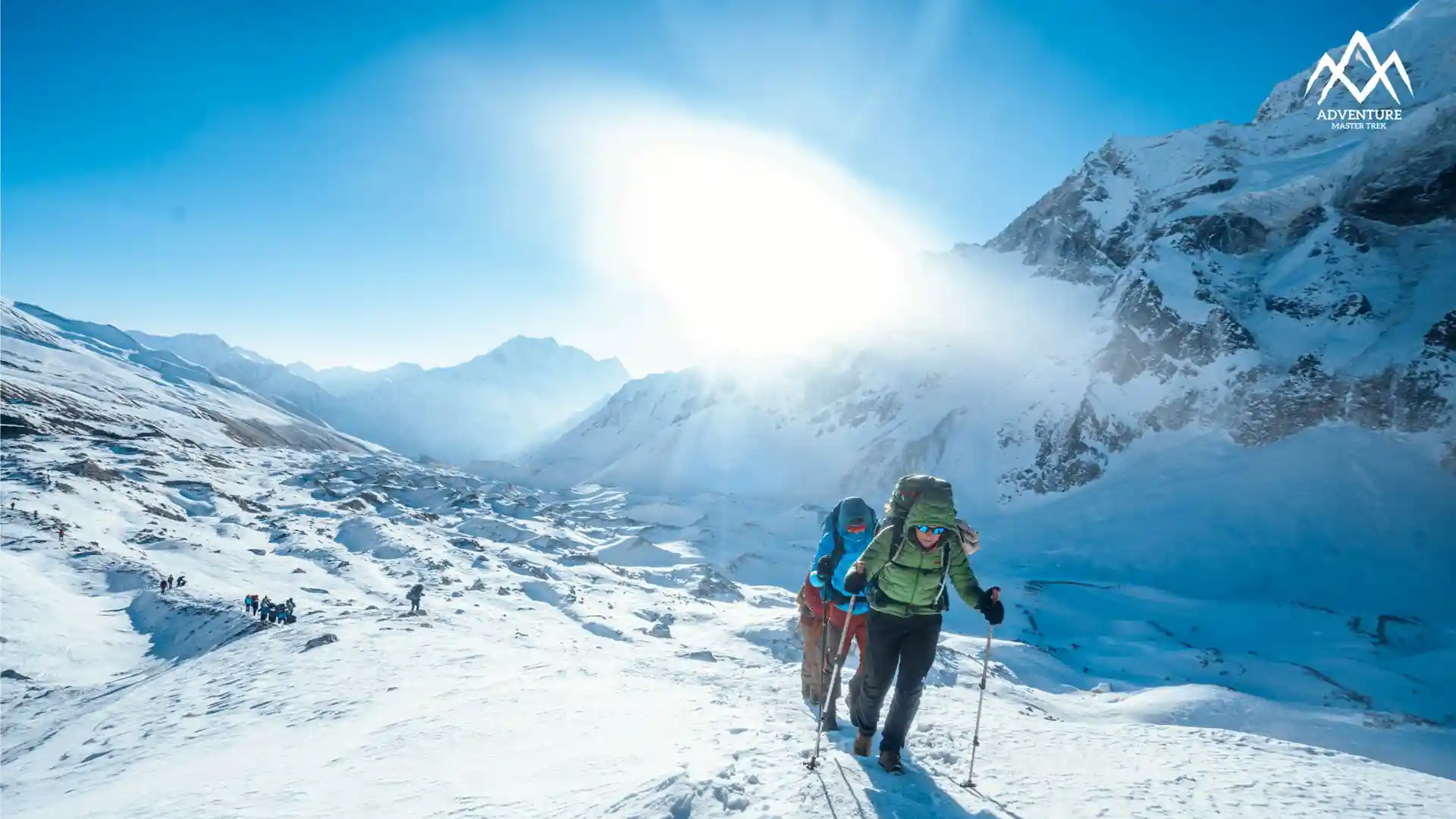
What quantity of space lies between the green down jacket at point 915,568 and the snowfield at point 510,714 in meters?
1.62

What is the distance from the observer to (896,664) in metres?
6.39

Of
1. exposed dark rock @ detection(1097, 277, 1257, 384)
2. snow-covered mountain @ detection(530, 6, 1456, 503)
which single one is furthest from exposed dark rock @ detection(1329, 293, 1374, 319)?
exposed dark rock @ detection(1097, 277, 1257, 384)

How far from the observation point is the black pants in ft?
20.1

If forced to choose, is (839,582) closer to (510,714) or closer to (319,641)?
(510,714)

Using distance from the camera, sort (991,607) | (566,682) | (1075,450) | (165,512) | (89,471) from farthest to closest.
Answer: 1. (1075,450)
2. (89,471)
3. (165,512)
4. (566,682)
5. (991,607)

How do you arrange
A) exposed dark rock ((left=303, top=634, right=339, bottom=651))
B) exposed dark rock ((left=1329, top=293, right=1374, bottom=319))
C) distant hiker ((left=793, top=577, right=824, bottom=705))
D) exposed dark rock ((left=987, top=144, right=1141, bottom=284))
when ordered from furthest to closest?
1. exposed dark rock ((left=987, top=144, right=1141, bottom=284))
2. exposed dark rock ((left=1329, top=293, right=1374, bottom=319))
3. exposed dark rock ((left=303, top=634, right=339, bottom=651))
4. distant hiker ((left=793, top=577, right=824, bottom=705))

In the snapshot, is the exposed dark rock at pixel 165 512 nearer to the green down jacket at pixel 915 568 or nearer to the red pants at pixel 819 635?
the red pants at pixel 819 635

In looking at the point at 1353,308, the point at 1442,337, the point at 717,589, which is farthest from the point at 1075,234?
the point at 717,589

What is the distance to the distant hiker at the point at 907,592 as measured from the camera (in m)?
6.04

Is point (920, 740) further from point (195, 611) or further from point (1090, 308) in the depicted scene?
point (1090, 308)

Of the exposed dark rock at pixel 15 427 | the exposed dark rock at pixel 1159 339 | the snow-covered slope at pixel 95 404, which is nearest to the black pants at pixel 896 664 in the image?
the exposed dark rock at pixel 15 427

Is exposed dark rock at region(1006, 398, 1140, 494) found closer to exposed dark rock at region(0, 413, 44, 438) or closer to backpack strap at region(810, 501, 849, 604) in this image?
backpack strap at region(810, 501, 849, 604)

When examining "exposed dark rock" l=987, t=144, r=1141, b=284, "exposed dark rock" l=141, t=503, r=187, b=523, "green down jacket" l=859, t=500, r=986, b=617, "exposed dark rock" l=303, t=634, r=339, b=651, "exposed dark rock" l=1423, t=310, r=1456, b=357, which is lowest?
"exposed dark rock" l=141, t=503, r=187, b=523

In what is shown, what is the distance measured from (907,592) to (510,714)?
668cm
